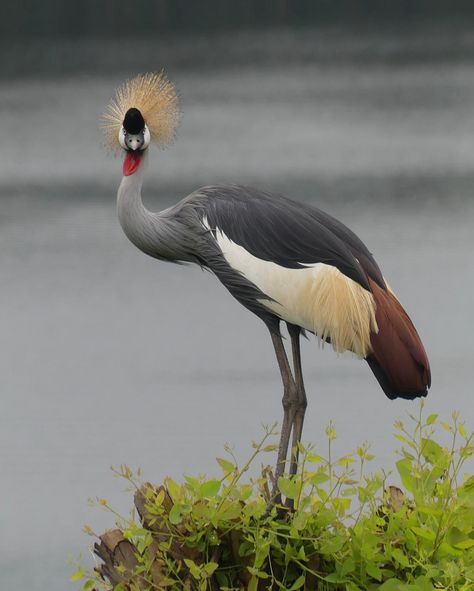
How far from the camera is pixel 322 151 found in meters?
16.4

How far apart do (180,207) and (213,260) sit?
0.19 m

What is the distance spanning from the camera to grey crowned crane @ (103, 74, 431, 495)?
4.82 meters

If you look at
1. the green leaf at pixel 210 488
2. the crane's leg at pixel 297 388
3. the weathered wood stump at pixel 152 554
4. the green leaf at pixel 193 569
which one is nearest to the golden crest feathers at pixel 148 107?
the crane's leg at pixel 297 388

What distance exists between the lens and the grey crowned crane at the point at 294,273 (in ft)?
15.8

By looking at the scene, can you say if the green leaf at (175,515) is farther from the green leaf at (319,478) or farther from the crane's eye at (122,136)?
the crane's eye at (122,136)

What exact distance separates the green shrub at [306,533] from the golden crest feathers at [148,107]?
1288mm

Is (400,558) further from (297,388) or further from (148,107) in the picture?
(148,107)

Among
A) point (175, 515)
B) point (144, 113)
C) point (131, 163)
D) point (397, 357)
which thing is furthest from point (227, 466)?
point (144, 113)

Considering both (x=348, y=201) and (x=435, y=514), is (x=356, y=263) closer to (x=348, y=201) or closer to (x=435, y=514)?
(x=435, y=514)

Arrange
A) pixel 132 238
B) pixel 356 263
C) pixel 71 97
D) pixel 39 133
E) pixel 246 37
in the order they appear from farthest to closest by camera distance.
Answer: pixel 246 37 < pixel 71 97 < pixel 39 133 < pixel 132 238 < pixel 356 263

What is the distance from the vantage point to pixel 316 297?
4898 mm

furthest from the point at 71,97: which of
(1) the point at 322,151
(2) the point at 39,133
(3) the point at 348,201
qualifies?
(3) the point at 348,201

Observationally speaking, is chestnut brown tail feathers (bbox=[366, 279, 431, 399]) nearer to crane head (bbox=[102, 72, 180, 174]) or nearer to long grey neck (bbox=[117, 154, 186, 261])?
long grey neck (bbox=[117, 154, 186, 261])

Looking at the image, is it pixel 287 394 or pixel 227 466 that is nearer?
pixel 227 466
